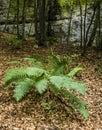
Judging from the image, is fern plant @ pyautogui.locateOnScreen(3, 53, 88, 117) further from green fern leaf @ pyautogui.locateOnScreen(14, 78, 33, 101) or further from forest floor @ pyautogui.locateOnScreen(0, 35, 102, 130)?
forest floor @ pyautogui.locateOnScreen(0, 35, 102, 130)

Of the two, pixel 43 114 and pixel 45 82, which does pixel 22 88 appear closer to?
pixel 45 82

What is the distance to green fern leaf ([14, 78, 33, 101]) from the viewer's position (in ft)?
19.6

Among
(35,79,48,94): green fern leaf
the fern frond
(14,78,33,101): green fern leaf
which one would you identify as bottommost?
(14,78,33,101): green fern leaf

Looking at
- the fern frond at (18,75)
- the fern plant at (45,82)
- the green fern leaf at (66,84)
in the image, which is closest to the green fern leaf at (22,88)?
the fern plant at (45,82)

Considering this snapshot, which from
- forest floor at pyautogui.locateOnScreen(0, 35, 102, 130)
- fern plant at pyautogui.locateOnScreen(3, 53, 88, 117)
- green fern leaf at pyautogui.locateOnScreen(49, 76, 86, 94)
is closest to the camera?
forest floor at pyautogui.locateOnScreen(0, 35, 102, 130)

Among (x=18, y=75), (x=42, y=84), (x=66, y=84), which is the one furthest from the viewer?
(x=18, y=75)

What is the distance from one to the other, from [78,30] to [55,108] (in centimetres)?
1357

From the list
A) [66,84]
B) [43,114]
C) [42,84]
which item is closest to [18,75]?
[42,84]

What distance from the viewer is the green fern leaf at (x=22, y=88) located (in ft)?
19.6

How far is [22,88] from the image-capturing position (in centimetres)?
611

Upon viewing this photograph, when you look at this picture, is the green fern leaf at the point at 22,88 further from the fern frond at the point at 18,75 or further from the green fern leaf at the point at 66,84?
the green fern leaf at the point at 66,84

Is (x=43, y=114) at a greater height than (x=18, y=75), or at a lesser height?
lesser

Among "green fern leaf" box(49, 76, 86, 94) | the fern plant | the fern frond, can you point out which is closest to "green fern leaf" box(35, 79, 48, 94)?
the fern plant

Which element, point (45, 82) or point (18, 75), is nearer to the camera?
point (45, 82)
